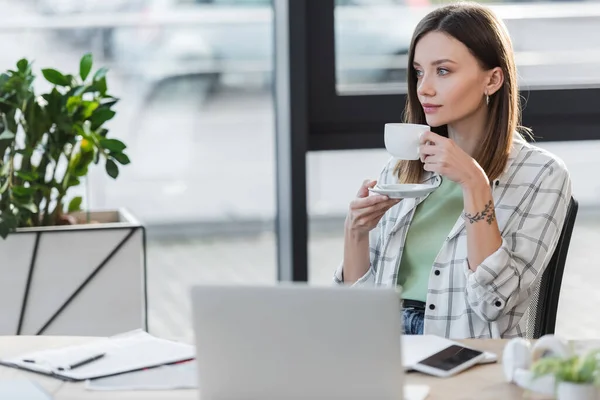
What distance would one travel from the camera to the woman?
6.57 feet

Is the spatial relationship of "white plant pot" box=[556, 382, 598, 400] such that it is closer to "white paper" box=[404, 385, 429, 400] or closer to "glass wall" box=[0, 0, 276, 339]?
"white paper" box=[404, 385, 429, 400]

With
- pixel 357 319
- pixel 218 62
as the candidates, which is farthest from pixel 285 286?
pixel 218 62

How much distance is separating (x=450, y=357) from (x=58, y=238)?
1235mm

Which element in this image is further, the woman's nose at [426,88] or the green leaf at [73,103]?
the green leaf at [73,103]

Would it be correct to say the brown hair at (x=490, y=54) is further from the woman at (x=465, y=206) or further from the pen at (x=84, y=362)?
the pen at (x=84, y=362)

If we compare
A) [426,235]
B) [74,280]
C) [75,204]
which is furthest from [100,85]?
[426,235]

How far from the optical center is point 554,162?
2109mm

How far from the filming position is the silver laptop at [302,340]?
1.28 metres

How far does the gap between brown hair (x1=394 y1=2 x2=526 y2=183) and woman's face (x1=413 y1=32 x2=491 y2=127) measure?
2cm

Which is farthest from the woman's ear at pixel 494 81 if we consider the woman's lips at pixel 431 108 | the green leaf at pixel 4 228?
the green leaf at pixel 4 228

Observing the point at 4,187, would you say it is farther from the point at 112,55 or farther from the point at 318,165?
the point at 318,165

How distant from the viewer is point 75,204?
273 centimetres

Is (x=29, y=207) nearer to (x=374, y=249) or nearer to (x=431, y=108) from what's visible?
(x=374, y=249)

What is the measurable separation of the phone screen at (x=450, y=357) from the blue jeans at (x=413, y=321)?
0.42 metres
